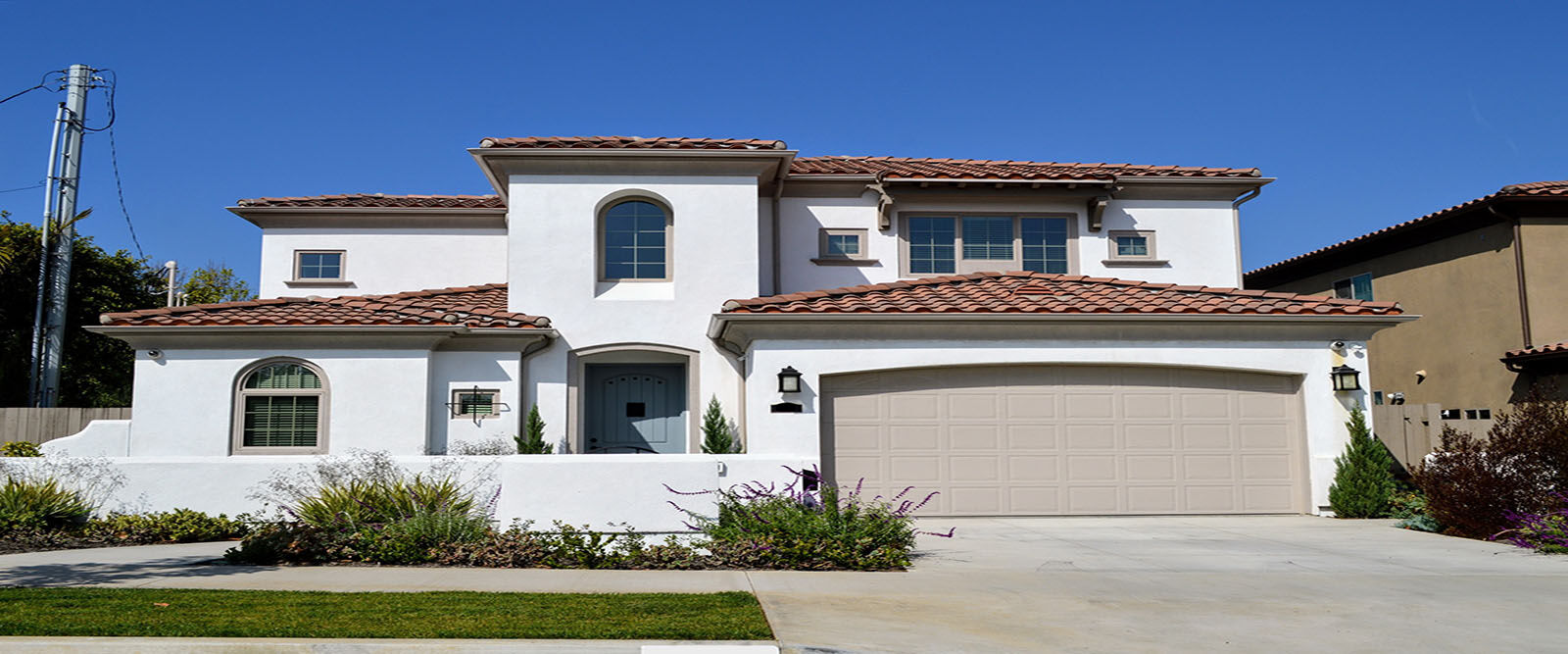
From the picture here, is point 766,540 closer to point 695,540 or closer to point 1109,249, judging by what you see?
point 695,540

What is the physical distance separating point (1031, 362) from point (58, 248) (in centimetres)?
2163

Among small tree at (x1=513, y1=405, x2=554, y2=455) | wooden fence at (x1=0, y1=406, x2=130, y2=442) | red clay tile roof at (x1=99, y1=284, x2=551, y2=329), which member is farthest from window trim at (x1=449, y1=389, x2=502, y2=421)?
wooden fence at (x1=0, y1=406, x2=130, y2=442)

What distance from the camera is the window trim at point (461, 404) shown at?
16.3m

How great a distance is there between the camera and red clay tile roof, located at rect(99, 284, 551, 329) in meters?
15.4

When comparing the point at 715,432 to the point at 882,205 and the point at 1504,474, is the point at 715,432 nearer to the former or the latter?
the point at 882,205

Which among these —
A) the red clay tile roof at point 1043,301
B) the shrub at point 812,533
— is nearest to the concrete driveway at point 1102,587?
the shrub at point 812,533

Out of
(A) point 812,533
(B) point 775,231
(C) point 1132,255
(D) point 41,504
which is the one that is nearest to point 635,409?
(B) point 775,231

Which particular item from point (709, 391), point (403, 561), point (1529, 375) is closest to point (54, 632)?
point (403, 561)

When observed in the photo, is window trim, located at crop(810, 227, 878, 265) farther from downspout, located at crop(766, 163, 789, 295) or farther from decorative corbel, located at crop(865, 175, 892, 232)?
downspout, located at crop(766, 163, 789, 295)

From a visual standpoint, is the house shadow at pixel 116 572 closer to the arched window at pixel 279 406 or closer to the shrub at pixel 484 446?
the arched window at pixel 279 406

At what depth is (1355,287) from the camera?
977 inches

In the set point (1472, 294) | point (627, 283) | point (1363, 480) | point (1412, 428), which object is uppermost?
point (1472, 294)

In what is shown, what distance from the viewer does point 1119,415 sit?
15.1 meters

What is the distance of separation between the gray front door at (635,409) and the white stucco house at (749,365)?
0.04 m
